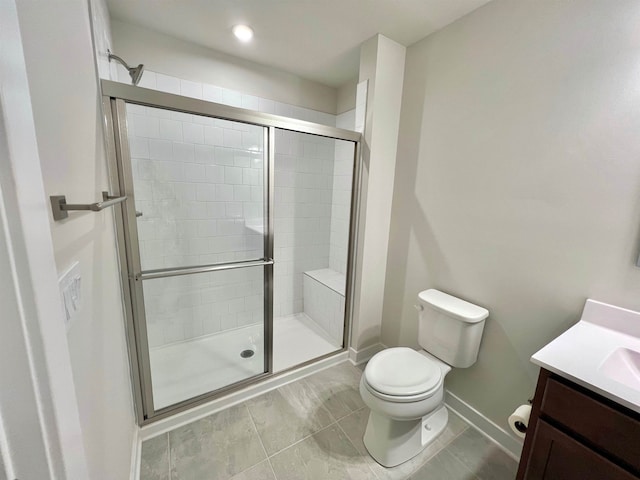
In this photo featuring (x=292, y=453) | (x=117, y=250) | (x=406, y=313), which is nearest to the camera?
(x=117, y=250)

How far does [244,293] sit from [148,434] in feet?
3.23

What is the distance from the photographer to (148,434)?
4.89 ft

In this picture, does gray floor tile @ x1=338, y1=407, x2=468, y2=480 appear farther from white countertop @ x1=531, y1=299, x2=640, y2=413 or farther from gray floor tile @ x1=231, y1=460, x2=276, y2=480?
white countertop @ x1=531, y1=299, x2=640, y2=413

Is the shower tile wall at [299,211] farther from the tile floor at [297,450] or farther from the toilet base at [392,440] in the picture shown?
the toilet base at [392,440]

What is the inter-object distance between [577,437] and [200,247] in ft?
7.25

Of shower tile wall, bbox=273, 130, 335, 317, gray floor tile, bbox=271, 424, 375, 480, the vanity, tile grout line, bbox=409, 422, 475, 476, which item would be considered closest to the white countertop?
the vanity

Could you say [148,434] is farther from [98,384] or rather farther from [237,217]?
[237,217]

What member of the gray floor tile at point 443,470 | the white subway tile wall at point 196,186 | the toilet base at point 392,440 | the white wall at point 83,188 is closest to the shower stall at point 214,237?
the white subway tile wall at point 196,186

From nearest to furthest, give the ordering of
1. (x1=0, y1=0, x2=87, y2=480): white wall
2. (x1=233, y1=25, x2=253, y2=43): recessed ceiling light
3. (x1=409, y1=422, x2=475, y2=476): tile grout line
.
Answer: (x1=0, y1=0, x2=87, y2=480): white wall
(x1=409, y1=422, x2=475, y2=476): tile grout line
(x1=233, y1=25, x2=253, y2=43): recessed ceiling light

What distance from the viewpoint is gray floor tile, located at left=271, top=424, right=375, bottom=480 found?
1.33 m

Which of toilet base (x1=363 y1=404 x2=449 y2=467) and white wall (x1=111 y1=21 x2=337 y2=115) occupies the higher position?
white wall (x1=111 y1=21 x2=337 y2=115)

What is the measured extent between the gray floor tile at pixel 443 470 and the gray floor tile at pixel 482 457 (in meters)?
0.04

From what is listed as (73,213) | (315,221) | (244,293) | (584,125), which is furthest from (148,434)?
(584,125)

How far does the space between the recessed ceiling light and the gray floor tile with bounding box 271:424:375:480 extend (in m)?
2.52
